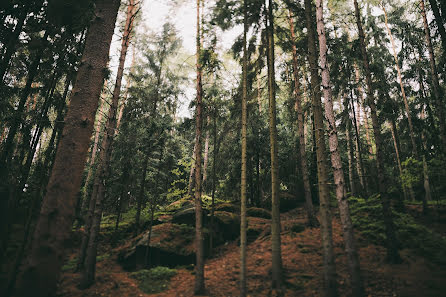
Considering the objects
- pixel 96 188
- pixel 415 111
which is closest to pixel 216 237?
pixel 96 188

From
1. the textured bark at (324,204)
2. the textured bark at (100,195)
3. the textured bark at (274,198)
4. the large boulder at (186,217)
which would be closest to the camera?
the textured bark at (324,204)

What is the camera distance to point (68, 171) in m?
1.89

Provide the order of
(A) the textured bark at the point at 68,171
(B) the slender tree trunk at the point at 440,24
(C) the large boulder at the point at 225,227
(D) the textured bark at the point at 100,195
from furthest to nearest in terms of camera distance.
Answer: (C) the large boulder at the point at 225,227 → (B) the slender tree trunk at the point at 440,24 → (D) the textured bark at the point at 100,195 → (A) the textured bark at the point at 68,171

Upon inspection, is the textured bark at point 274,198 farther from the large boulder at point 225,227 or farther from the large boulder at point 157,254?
the large boulder at point 225,227

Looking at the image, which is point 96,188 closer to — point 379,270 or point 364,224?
point 379,270

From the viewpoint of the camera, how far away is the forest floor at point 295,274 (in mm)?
6320

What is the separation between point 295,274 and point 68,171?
8.25m

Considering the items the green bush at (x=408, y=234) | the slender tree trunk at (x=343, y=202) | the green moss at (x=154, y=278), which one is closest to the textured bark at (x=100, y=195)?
the green moss at (x=154, y=278)

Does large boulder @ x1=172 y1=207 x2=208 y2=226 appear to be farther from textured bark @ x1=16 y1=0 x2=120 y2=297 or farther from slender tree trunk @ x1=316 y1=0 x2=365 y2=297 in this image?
textured bark @ x1=16 y1=0 x2=120 y2=297

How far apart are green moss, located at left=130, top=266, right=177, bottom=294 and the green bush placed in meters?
8.74

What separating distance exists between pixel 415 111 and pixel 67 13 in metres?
25.2

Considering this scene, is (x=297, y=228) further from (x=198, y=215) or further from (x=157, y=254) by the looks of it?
(x=157, y=254)

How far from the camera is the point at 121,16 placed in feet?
36.3

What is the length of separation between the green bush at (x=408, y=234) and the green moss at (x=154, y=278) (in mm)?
8740
